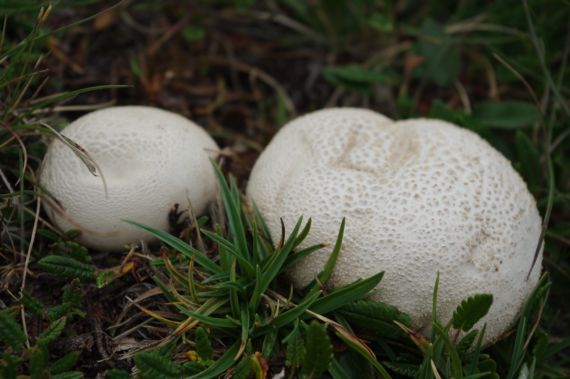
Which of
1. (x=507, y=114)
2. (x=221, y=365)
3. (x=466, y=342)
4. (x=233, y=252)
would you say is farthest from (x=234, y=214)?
(x=507, y=114)

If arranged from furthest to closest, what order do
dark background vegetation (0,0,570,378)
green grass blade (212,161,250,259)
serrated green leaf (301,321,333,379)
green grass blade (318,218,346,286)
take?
dark background vegetation (0,0,570,378) → green grass blade (212,161,250,259) → green grass blade (318,218,346,286) → serrated green leaf (301,321,333,379)

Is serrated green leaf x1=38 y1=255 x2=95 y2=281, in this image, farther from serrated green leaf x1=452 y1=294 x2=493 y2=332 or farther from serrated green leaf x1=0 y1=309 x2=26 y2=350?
serrated green leaf x1=452 y1=294 x2=493 y2=332

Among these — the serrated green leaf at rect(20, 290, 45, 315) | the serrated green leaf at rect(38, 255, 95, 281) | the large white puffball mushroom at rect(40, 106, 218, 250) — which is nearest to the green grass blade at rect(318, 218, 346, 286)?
the large white puffball mushroom at rect(40, 106, 218, 250)

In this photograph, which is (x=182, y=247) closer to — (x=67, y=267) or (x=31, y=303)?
(x=67, y=267)

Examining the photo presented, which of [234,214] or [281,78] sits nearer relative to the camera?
[234,214]

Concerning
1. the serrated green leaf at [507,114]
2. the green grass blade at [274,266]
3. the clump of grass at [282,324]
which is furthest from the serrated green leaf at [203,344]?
the serrated green leaf at [507,114]

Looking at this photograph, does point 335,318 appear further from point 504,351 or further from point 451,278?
point 504,351
